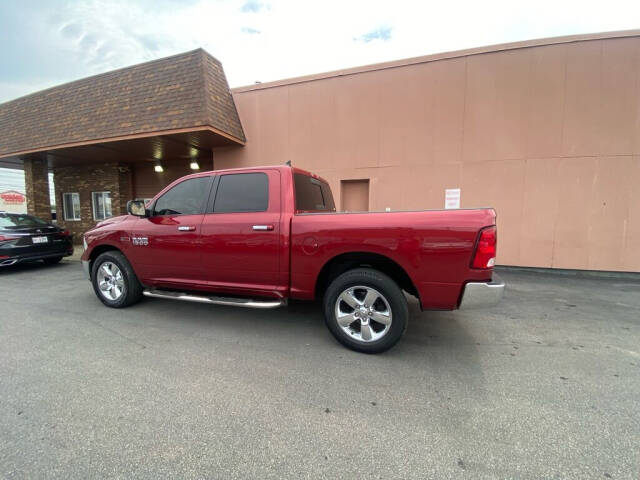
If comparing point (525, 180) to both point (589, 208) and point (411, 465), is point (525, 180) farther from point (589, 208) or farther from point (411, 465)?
point (411, 465)

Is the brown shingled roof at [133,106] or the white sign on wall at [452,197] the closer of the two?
the white sign on wall at [452,197]

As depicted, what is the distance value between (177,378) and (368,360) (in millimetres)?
1803

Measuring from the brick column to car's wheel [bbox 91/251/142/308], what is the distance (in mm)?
10134

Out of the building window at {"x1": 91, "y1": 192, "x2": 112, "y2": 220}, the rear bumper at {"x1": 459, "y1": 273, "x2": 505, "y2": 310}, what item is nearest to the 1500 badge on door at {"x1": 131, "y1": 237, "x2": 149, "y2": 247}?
the rear bumper at {"x1": 459, "y1": 273, "x2": 505, "y2": 310}

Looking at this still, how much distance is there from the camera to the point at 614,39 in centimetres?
601

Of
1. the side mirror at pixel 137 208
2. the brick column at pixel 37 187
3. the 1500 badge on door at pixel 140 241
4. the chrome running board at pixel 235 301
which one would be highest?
the brick column at pixel 37 187

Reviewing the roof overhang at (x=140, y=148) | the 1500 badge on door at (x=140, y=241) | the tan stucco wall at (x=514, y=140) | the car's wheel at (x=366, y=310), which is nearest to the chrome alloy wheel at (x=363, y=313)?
the car's wheel at (x=366, y=310)

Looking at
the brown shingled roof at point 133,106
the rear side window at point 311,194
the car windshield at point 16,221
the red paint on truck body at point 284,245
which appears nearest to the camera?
the red paint on truck body at point 284,245

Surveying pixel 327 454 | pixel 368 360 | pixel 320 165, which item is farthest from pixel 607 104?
pixel 327 454

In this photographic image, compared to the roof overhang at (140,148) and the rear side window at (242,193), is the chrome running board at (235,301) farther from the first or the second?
the roof overhang at (140,148)

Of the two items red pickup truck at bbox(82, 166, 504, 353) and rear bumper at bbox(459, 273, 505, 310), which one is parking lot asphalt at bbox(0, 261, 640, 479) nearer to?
red pickup truck at bbox(82, 166, 504, 353)

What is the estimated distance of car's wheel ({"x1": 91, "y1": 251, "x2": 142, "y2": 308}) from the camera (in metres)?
4.21

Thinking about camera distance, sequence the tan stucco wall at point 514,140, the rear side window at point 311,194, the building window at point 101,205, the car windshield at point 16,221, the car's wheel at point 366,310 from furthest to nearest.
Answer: the building window at point 101,205
the car windshield at point 16,221
the tan stucco wall at point 514,140
the rear side window at point 311,194
the car's wheel at point 366,310

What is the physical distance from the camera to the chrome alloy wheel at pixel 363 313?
2.91 metres
